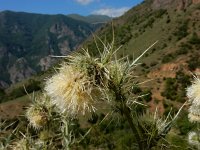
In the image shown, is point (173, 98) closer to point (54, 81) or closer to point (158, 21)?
point (158, 21)

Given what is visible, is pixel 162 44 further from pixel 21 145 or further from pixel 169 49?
pixel 21 145

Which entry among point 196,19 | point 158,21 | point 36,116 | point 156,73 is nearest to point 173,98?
point 156,73

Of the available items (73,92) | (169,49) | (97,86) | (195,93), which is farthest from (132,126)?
(169,49)

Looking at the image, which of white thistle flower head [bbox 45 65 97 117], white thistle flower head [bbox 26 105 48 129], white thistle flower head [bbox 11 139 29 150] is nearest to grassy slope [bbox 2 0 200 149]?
Result: white thistle flower head [bbox 26 105 48 129]

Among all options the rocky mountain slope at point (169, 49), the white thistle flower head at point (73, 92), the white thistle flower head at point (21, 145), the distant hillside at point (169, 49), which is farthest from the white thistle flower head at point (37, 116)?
the distant hillside at point (169, 49)

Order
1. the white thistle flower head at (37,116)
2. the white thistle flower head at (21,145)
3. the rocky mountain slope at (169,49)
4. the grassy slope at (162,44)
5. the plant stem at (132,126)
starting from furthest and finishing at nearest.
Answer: the grassy slope at (162,44) < the rocky mountain slope at (169,49) < the white thistle flower head at (37,116) < the white thistle flower head at (21,145) < the plant stem at (132,126)

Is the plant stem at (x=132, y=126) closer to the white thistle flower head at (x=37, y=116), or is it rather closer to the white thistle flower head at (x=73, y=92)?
the white thistle flower head at (x=73, y=92)
